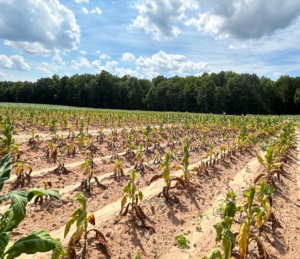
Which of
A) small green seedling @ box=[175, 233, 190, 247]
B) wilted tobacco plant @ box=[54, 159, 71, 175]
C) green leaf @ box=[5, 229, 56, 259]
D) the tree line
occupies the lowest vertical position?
small green seedling @ box=[175, 233, 190, 247]

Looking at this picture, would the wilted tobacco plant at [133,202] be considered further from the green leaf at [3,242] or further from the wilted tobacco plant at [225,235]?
the green leaf at [3,242]

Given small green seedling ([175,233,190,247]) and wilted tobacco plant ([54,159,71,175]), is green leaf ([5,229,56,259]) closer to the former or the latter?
small green seedling ([175,233,190,247])

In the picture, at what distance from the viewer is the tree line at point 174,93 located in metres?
59.9

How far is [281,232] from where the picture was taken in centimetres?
414

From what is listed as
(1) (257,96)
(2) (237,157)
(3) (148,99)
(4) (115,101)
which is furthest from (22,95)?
(2) (237,157)

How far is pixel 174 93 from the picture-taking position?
6875 cm

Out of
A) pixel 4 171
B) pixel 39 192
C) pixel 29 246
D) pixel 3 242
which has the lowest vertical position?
pixel 29 246

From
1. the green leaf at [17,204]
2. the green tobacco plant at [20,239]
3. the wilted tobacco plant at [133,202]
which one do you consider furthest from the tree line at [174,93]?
the green leaf at [17,204]

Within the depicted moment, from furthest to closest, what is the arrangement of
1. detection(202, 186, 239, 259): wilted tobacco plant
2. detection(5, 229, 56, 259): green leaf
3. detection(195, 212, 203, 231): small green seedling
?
detection(195, 212, 203, 231): small green seedling → detection(202, 186, 239, 259): wilted tobacco plant → detection(5, 229, 56, 259): green leaf

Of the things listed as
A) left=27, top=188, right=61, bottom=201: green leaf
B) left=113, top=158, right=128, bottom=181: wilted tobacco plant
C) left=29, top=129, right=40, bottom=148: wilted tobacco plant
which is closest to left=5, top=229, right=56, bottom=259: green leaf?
left=27, top=188, right=61, bottom=201: green leaf

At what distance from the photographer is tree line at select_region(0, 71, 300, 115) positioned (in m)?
59.9

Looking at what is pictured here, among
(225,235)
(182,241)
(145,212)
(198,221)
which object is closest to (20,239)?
(225,235)

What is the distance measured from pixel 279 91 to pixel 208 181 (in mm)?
66856

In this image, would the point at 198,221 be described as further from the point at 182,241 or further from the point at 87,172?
the point at 87,172
